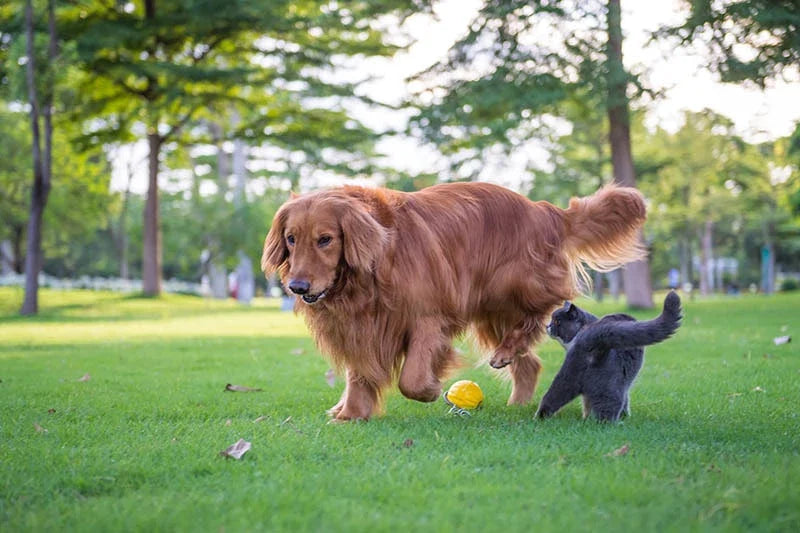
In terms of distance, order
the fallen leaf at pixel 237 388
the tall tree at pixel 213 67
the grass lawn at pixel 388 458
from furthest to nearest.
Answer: the tall tree at pixel 213 67 → the fallen leaf at pixel 237 388 → the grass lawn at pixel 388 458

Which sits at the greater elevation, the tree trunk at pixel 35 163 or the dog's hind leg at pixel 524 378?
the tree trunk at pixel 35 163

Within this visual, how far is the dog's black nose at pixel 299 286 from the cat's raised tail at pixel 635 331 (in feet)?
5.12

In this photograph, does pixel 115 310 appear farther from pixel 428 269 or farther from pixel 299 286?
pixel 299 286

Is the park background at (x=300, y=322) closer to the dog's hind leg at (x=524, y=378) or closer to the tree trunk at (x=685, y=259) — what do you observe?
the dog's hind leg at (x=524, y=378)

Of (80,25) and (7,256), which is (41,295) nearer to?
(80,25)

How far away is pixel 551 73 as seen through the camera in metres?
15.4

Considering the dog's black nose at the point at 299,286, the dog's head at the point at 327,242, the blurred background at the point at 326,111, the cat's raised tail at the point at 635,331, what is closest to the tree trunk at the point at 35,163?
the blurred background at the point at 326,111

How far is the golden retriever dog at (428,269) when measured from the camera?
4559 millimetres

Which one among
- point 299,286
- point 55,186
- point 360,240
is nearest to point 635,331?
point 360,240

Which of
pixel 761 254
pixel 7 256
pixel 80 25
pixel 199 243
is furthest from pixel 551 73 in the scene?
pixel 761 254

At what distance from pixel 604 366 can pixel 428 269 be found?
1192mm

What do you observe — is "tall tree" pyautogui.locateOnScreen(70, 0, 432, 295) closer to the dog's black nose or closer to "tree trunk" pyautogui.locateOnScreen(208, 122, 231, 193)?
"tree trunk" pyautogui.locateOnScreen(208, 122, 231, 193)

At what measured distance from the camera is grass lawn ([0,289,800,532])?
269cm

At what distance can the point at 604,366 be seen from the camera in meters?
4.42
